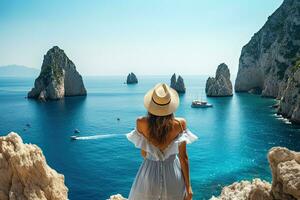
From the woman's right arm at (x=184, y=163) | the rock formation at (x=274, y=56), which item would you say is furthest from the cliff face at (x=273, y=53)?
the woman's right arm at (x=184, y=163)

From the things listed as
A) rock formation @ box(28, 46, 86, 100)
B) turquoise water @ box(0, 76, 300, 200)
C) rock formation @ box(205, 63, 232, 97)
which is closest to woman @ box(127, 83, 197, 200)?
turquoise water @ box(0, 76, 300, 200)

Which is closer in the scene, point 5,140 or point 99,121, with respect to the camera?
point 5,140

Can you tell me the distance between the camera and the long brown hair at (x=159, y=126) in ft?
18.7

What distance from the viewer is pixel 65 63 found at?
157625mm

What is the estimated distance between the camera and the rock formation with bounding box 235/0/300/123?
399 ft

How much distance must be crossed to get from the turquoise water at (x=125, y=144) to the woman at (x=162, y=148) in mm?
30778

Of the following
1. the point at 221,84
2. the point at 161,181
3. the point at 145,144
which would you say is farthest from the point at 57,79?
the point at 161,181

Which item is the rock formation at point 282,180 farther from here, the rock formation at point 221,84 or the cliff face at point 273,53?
the rock formation at point 221,84

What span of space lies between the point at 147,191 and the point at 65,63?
158 metres

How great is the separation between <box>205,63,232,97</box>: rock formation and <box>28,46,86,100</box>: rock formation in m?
60.7

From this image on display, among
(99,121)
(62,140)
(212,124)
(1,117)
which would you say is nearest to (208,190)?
(62,140)

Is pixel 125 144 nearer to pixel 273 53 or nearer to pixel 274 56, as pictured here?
pixel 274 56

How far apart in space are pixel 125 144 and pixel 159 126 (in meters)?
57.3

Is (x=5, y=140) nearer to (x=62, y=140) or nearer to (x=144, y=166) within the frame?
(x=144, y=166)
